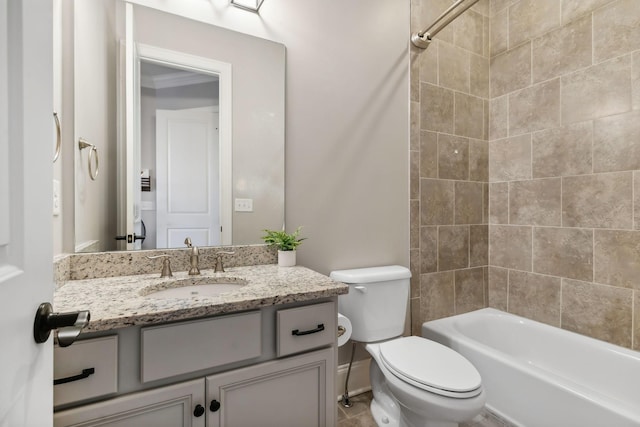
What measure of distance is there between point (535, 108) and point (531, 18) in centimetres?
61

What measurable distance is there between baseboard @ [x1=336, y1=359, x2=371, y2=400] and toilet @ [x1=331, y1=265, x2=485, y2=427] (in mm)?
162

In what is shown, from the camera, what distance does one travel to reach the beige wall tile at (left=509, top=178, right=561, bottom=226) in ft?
6.35

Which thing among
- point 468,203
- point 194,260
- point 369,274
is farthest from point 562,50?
point 194,260

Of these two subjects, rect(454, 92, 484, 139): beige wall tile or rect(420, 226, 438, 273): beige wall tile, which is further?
rect(454, 92, 484, 139): beige wall tile

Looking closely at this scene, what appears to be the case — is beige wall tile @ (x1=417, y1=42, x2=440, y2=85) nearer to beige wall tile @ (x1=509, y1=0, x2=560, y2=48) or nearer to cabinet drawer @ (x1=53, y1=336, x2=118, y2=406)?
beige wall tile @ (x1=509, y1=0, x2=560, y2=48)

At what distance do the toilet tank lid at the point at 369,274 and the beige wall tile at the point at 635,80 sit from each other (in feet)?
4.89

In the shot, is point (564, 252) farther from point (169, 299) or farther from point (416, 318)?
point (169, 299)

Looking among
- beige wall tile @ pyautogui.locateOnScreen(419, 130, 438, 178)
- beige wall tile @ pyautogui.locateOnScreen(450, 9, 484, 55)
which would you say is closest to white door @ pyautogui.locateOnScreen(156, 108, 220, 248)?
beige wall tile @ pyautogui.locateOnScreen(419, 130, 438, 178)

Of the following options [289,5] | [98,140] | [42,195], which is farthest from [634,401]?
[98,140]

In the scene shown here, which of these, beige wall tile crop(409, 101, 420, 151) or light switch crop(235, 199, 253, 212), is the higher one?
beige wall tile crop(409, 101, 420, 151)

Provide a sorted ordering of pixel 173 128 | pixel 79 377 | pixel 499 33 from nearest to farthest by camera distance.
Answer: pixel 79 377, pixel 173 128, pixel 499 33

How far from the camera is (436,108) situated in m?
2.04

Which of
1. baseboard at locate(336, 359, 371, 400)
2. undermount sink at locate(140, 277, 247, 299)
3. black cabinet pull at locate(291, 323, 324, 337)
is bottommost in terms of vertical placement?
baseboard at locate(336, 359, 371, 400)

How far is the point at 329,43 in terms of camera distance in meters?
1.72
